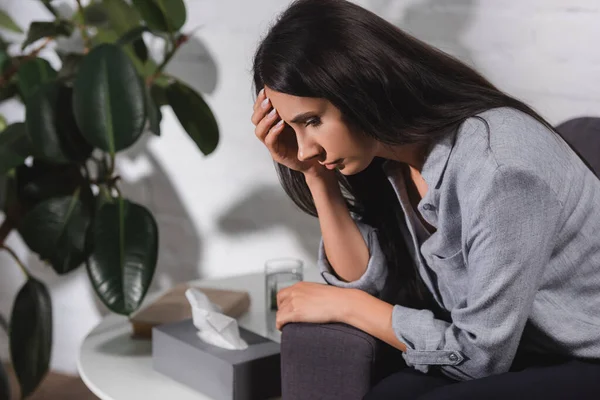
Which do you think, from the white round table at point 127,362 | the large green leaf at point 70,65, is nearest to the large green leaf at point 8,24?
the large green leaf at point 70,65

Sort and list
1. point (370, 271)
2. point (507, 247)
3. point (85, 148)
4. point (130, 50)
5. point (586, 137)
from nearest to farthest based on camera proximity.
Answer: point (507, 247), point (370, 271), point (586, 137), point (85, 148), point (130, 50)

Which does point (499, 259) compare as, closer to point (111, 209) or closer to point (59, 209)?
Result: point (111, 209)

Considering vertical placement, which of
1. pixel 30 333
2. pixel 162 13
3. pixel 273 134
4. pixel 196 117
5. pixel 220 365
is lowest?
pixel 30 333

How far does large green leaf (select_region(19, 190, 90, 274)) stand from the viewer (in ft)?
5.81

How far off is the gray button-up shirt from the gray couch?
6 cm

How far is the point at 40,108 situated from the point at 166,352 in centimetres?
63

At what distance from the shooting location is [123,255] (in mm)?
1628

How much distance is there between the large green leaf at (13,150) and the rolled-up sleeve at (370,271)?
81 centimetres

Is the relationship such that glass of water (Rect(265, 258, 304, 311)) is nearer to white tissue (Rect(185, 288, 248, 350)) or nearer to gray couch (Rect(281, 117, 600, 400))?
white tissue (Rect(185, 288, 248, 350))

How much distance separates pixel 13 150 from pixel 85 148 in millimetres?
206

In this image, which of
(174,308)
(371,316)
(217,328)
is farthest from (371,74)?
(174,308)

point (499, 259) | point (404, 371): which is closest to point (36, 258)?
point (404, 371)

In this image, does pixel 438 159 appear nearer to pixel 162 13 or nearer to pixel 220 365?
pixel 220 365

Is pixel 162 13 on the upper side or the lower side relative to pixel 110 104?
upper
